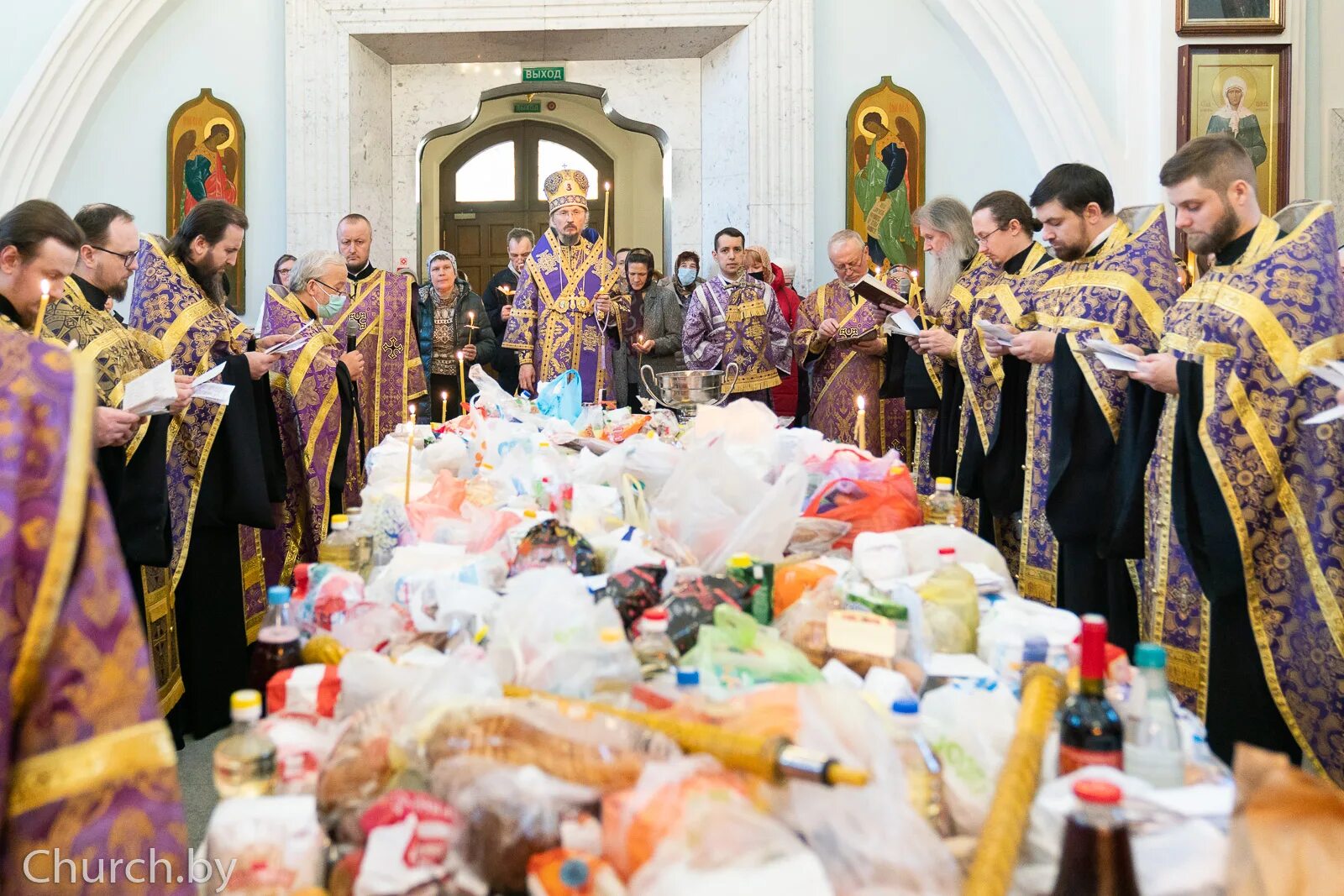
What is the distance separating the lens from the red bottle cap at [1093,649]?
1527 mm

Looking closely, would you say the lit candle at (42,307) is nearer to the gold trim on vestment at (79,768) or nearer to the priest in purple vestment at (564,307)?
the gold trim on vestment at (79,768)

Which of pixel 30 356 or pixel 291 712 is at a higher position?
pixel 30 356

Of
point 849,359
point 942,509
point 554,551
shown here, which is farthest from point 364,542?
point 849,359

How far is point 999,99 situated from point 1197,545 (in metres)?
6.55

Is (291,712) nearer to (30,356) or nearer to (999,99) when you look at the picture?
(30,356)

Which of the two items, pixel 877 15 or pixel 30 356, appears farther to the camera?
pixel 877 15

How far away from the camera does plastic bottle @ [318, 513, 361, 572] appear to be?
2.84 metres

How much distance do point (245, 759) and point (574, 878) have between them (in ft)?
1.74

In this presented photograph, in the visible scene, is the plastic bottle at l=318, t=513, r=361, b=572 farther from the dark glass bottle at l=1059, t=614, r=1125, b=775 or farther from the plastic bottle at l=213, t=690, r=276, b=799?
the dark glass bottle at l=1059, t=614, r=1125, b=775

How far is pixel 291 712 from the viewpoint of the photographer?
68.9 inches

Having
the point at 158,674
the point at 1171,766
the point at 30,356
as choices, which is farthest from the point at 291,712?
the point at 158,674

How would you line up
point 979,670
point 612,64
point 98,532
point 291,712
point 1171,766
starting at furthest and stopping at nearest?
1. point 612,64
2. point 979,670
3. point 291,712
4. point 1171,766
5. point 98,532

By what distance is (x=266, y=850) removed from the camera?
1.37 meters

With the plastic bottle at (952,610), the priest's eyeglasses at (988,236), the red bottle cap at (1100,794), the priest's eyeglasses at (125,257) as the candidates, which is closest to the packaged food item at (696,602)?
the plastic bottle at (952,610)
